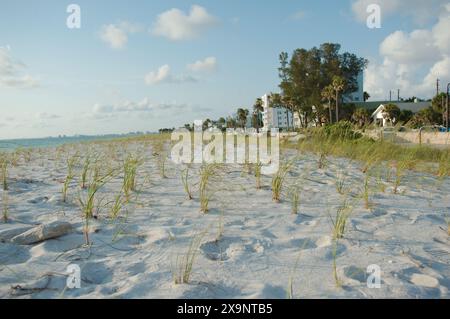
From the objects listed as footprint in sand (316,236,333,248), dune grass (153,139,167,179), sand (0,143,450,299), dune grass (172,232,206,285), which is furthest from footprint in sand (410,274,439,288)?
dune grass (153,139,167,179)

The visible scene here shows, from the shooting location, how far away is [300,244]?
238 cm

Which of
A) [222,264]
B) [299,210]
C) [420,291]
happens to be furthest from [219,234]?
[420,291]

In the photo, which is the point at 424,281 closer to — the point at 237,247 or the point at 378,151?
the point at 237,247

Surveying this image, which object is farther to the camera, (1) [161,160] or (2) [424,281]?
(1) [161,160]

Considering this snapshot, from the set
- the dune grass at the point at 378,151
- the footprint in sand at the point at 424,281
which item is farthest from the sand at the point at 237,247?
the dune grass at the point at 378,151

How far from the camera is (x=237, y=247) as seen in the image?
2311 mm

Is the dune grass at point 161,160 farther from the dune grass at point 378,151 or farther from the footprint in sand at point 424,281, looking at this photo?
the footprint in sand at point 424,281

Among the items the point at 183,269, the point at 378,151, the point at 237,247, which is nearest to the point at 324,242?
the point at 237,247

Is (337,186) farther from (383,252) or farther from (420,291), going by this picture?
(420,291)

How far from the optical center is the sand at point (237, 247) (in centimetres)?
180

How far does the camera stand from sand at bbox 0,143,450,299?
1.80 m

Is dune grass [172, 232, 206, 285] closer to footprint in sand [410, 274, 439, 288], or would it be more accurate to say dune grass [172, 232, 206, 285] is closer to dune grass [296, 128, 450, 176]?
footprint in sand [410, 274, 439, 288]

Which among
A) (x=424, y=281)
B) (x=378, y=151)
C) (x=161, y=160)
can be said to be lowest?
(x=424, y=281)
